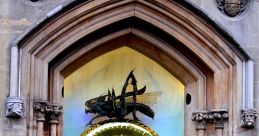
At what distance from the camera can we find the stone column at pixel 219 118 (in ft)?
33.8

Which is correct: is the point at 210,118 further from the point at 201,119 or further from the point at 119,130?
the point at 119,130

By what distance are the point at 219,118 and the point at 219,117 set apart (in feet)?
0.05

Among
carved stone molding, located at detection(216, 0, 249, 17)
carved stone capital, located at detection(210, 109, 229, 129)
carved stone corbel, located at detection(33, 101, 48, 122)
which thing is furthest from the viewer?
carved stone molding, located at detection(216, 0, 249, 17)

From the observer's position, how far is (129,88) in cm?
1095

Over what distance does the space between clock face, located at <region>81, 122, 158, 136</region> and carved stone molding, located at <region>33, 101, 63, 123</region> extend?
0.54 metres

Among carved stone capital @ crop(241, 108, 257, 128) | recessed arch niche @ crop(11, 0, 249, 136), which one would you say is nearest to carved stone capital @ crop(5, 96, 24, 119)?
recessed arch niche @ crop(11, 0, 249, 136)

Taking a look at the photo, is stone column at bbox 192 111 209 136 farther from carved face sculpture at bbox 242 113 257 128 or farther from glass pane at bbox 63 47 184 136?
carved face sculpture at bbox 242 113 257 128

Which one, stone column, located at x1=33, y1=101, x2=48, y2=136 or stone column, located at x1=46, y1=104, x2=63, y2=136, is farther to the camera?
stone column, located at x1=46, y1=104, x2=63, y2=136

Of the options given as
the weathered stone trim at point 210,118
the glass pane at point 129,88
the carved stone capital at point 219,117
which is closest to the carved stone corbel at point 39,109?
the glass pane at point 129,88

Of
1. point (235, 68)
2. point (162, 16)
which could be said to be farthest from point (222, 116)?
point (162, 16)

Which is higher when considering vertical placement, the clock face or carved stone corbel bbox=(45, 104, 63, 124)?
carved stone corbel bbox=(45, 104, 63, 124)

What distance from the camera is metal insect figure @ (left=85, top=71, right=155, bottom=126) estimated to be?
35.2ft

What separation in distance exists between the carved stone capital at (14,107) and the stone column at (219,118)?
226 cm

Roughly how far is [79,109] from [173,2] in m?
1.77
